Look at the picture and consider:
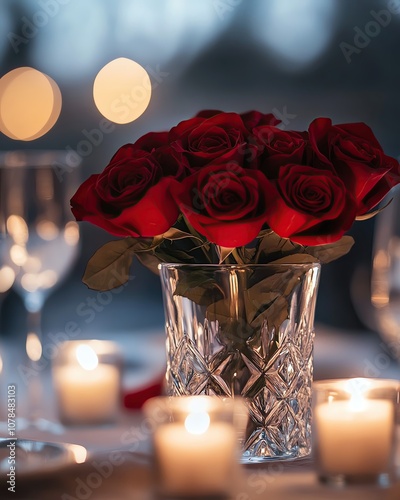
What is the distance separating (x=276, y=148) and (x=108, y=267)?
0.42ft

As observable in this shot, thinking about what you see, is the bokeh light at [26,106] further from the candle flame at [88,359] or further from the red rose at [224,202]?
the red rose at [224,202]

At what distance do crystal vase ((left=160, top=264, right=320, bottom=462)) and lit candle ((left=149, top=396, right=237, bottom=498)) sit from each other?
9 centimetres

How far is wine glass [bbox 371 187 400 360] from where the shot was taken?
62cm

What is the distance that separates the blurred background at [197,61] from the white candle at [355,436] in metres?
1.60

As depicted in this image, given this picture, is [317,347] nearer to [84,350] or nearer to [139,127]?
[84,350]

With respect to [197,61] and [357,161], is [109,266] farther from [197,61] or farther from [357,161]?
[197,61]

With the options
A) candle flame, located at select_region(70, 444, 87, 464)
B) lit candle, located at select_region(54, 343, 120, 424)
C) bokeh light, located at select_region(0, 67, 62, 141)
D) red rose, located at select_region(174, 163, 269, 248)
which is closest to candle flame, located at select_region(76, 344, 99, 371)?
lit candle, located at select_region(54, 343, 120, 424)

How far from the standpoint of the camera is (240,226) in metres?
0.44

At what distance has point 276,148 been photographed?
47cm

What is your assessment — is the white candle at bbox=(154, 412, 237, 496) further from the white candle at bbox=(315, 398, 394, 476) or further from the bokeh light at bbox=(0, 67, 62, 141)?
the bokeh light at bbox=(0, 67, 62, 141)

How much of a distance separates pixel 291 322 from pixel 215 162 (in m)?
0.12

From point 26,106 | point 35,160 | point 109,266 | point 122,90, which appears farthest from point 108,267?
point 122,90

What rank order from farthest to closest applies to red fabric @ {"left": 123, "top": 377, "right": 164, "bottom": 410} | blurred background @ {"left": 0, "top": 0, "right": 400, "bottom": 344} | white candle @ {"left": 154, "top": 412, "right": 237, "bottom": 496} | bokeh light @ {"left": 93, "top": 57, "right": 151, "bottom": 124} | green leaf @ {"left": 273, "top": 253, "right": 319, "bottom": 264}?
bokeh light @ {"left": 93, "top": 57, "right": 151, "bottom": 124} → blurred background @ {"left": 0, "top": 0, "right": 400, "bottom": 344} → red fabric @ {"left": 123, "top": 377, "right": 164, "bottom": 410} → green leaf @ {"left": 273, "top": 253, "right": 319, "bottom": 264} → white candle @ {"left": 154, "top": 412, "right": 237, "bottom": 496}

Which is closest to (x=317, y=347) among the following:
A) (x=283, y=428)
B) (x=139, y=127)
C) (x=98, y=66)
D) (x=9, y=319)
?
(x=283, y=428)
